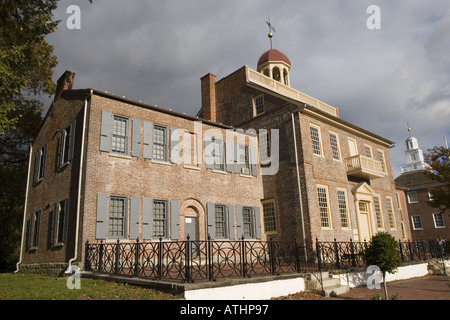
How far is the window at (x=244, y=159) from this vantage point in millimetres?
20486

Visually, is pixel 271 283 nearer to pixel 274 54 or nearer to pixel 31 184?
pixel 31 184

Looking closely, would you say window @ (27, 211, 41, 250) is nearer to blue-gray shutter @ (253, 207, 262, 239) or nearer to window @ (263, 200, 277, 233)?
blue-gray shutter @ (253, 207, 262, 239)

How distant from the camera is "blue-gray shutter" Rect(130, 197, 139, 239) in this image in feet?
48.1

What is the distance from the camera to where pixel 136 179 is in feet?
51.1

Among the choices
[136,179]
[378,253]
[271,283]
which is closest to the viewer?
[271,283]

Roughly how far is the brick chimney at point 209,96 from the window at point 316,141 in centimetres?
765

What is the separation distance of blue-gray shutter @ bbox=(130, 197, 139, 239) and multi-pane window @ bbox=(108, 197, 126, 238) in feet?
1.07

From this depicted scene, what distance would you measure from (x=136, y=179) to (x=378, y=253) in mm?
10326

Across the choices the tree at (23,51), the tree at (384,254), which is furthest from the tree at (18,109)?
the tree at (384,254)

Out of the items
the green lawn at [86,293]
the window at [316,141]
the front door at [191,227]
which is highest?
the window at [316,141]

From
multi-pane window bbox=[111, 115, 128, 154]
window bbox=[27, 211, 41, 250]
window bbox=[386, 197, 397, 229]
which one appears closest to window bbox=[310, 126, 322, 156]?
window bbox=[386, 197, 397, 229]

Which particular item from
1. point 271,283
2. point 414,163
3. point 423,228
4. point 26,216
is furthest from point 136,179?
point 414,163

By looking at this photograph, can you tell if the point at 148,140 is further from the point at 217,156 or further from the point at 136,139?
the point at 217,156

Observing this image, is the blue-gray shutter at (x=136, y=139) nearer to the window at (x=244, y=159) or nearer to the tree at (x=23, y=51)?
the tree at (x=23, y=51)
